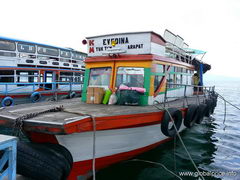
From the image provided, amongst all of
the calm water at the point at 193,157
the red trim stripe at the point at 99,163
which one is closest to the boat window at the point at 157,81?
the calm water at the point at 193,157

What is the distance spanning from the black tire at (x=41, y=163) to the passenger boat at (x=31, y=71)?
6.61 m

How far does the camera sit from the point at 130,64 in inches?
251

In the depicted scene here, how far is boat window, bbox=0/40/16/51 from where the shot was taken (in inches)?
457

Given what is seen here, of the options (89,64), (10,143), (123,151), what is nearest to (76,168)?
(123,151)

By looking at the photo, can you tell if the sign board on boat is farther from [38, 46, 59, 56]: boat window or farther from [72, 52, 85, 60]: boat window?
[72, 52, 85, 60]: boat window

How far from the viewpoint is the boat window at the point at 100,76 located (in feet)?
22.3

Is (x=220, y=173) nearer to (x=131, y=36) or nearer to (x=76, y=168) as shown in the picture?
(x=76, y=168)

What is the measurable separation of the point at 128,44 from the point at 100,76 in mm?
1562

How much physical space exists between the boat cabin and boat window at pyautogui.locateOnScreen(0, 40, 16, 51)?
747 cm

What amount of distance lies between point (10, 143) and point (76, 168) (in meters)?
1.68

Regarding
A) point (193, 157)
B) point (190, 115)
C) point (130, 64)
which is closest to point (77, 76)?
point (130, 64)

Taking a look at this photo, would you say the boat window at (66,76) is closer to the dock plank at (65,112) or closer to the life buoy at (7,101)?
the life buoy at (7,101)

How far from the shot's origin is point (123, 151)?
501 cm

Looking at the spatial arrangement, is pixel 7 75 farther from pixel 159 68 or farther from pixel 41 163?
pixel 41 163
